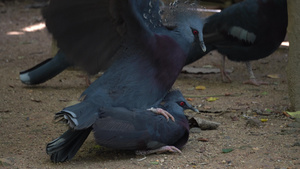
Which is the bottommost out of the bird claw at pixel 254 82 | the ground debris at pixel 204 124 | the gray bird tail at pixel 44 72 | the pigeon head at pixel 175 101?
the bird claw at pixel 254 82

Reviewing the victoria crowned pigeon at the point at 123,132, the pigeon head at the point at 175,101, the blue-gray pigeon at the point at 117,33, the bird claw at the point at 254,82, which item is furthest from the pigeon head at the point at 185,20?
the bird claw at the point at 254,82

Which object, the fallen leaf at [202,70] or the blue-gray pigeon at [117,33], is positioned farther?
the fallen leaf at [202,70]

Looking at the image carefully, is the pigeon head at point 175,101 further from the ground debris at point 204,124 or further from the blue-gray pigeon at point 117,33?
the ground debris at point 204,124

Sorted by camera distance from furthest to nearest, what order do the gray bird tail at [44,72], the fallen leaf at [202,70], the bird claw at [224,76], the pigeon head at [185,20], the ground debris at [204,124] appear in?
the fallen leaf at [202,70]
the bird claw at [224,76]
the gray bird tail at [44,72]
the ground debris at [204,124]
the pigeon head at [185,20]

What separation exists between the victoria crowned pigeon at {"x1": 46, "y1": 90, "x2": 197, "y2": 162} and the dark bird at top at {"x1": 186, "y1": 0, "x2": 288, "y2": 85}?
2718 mm

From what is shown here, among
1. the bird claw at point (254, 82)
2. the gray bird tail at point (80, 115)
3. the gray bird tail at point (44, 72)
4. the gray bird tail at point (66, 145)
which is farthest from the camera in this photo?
the bird claw at point (254, 82)

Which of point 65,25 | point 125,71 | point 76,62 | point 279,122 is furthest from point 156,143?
point 279,122

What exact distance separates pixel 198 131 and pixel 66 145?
1250 millimetres

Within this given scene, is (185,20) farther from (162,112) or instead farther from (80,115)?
(80,115)

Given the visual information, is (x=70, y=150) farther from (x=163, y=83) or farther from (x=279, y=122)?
(x=279, y=122)

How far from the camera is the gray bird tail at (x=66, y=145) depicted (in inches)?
132

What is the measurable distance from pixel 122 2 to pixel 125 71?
1.98 ft

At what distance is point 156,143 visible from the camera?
11.3 ft

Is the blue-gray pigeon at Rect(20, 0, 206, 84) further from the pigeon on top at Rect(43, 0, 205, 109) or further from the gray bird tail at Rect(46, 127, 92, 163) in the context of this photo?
the gray bird tail at Rect(46, 127, 92, 163)
